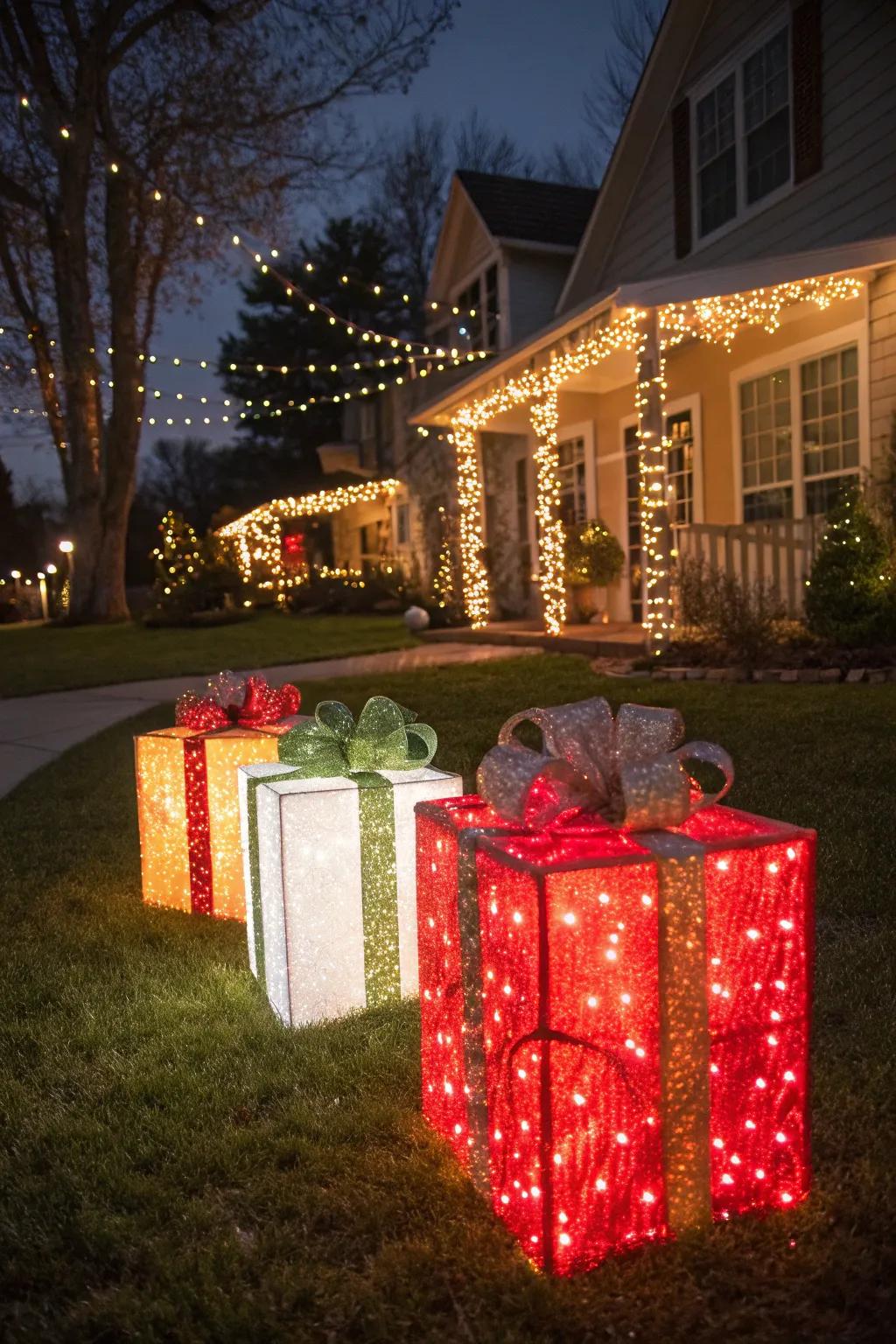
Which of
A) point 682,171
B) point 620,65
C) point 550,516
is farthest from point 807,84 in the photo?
point 620,65

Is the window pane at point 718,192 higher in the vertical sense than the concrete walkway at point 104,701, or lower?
higher

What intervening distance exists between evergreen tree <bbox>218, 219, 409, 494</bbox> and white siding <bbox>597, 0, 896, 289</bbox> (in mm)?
20919

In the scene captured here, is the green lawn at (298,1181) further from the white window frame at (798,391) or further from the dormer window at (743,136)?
the dormer window at (743,136)

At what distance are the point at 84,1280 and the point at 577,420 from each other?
1297 cm

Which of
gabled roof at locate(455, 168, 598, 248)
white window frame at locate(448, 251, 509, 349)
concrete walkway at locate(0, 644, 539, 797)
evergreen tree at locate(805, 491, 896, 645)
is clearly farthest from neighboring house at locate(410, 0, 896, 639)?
gabled roof at locate(455, 168, 598, 248)

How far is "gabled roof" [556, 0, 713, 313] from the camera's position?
36.4 ft

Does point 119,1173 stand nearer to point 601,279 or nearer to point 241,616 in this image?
point 601,279

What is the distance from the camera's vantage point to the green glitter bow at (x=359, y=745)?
8.66 feet

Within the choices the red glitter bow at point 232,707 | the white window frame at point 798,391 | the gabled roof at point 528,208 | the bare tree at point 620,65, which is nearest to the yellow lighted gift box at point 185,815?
the red glitter bow at point 232,707

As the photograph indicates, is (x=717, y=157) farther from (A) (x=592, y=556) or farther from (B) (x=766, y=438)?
(A) (x=592, y=556)

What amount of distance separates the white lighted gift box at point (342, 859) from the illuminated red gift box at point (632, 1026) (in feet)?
2.34

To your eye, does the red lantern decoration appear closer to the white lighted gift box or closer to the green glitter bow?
the white lighted gift box

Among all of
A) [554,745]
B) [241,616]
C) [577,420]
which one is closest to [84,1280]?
[554,745]

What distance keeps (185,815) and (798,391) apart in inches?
319
